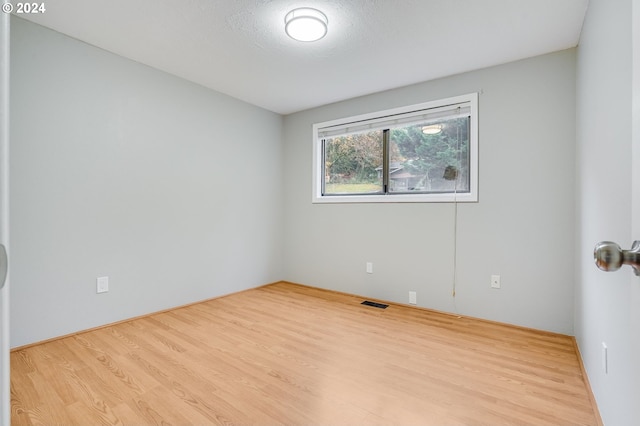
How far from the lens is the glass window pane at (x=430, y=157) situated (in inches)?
121

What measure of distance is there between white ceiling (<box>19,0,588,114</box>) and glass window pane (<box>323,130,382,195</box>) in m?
0.76

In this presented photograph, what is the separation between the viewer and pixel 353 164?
12.8ft

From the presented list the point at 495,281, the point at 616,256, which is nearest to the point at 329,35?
the point at 616,256

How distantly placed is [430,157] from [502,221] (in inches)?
37.4

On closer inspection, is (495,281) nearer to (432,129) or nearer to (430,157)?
(430,157)

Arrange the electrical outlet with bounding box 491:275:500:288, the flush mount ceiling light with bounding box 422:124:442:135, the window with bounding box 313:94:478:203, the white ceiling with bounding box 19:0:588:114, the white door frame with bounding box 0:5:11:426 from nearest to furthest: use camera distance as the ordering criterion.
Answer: the white door frame with bounding box 0:5:11:426 → the white ceiling with bounding box 19:0:588:114 → the electrical outlet with bounding box 491:275:500:288 → the window with bounding box 313:94:478:203 → the flush mount ceiling light with bounding box 422:124:442:135

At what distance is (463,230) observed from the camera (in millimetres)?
2967

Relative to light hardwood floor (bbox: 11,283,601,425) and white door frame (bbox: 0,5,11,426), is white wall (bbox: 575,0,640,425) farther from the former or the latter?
white door frame (bbox: 0,5,11,426)

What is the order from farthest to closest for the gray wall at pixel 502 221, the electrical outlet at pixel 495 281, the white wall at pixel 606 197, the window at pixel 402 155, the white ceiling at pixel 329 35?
1. the window at pixel 402 155
2. the electrical outlet at pixel 495 281
3. the gray wall at pixel 502 221
4. the white ceiling at pixel 329 35
5. the white wall at pixel 606 197

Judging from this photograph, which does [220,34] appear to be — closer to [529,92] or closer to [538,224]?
[529,92]

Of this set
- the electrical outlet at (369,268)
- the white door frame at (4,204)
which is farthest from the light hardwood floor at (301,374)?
the white door frame at (4,204)

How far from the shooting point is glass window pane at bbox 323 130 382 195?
145 inches

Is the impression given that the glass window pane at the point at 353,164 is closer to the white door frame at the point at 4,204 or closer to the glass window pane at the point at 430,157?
the glass window pane at the point at 430,157

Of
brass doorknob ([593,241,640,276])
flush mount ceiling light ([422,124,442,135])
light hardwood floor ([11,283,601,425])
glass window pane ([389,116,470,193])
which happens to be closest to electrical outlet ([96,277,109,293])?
light hardwood floor ([11,283,601,425])
